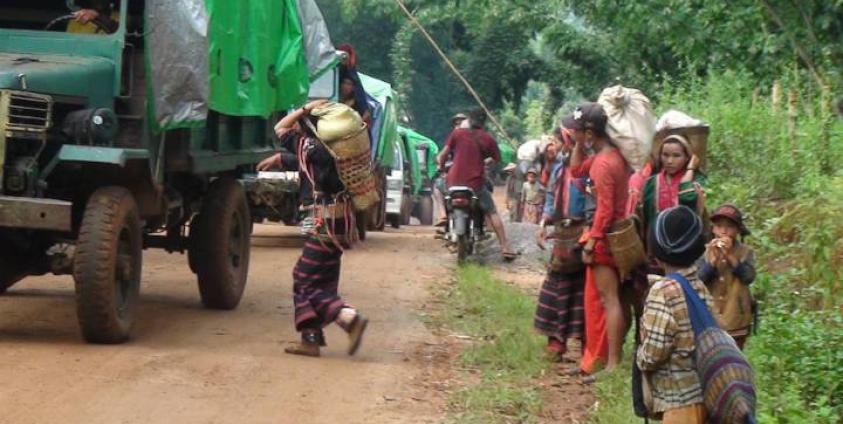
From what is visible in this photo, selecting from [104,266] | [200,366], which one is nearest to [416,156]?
[104,266]

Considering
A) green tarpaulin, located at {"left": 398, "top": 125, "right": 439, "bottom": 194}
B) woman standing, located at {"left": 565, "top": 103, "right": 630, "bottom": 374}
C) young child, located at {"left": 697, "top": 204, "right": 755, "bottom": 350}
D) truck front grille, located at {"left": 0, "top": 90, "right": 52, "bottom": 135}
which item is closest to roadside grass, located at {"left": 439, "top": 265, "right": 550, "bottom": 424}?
woman standing, located at {"left": 565, "top": 103, "right": 630, "bottom": 374}

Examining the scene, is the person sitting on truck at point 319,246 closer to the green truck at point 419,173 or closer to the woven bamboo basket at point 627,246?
the woven bamboo basket at point 627,246

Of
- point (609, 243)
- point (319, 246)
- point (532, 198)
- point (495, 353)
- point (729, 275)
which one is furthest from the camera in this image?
point (532, 198)

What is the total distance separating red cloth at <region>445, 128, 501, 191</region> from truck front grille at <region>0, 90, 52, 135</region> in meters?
7.86

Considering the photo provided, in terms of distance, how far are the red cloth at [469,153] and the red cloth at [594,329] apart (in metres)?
7.30

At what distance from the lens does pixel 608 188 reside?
28.9 feet

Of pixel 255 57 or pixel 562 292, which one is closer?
pixel 562 292

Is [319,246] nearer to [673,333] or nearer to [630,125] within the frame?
[630,125]

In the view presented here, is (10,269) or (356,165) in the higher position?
(356,165)

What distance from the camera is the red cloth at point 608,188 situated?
8812 millimetres

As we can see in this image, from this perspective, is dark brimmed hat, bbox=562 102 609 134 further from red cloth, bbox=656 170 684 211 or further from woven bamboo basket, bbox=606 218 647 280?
red cloth, bbox=656 170 684 211

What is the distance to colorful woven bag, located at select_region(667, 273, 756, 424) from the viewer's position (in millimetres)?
5234

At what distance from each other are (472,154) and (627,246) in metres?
7.97

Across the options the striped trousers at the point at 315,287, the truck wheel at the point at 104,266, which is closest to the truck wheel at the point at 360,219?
the striped trousers at the point at 315,287
